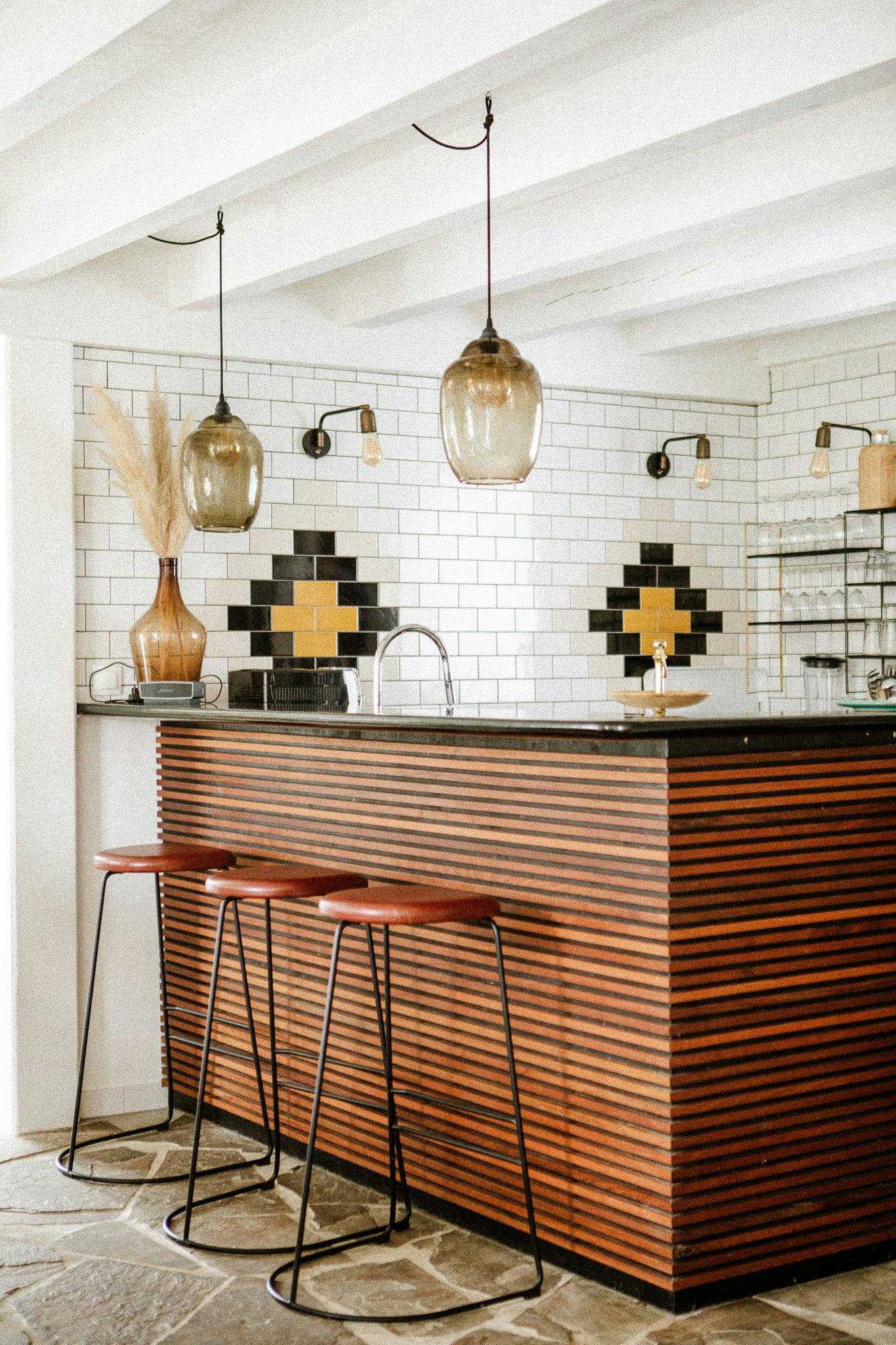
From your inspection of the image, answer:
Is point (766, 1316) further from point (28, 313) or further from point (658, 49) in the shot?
point (28, 313)

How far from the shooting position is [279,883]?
12.2 feet

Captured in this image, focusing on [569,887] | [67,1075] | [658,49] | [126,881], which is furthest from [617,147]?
[67,1075]

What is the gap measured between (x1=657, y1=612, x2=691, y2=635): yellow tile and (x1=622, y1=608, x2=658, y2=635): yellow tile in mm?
32

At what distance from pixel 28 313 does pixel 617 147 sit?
215cm

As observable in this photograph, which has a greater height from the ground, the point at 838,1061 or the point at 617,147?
the point at 617,147

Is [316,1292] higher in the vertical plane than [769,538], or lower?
lower

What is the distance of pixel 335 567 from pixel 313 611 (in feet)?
0.63

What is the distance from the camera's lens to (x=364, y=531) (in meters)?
5.72

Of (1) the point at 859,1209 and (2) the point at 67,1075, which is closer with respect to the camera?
(1) the point at 859,1209

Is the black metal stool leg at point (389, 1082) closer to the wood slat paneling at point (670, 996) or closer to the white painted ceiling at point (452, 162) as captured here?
the wood slat paneling at point (670, 996)

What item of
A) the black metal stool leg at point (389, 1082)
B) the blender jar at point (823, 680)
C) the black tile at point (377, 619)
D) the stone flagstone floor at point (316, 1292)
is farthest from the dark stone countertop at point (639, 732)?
the blender jar at point (823, 680)

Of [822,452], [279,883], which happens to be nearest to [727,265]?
[822,452]

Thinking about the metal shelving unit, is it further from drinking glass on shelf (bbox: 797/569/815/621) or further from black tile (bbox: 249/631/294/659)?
black tile (bbox: 249/631/294/659)

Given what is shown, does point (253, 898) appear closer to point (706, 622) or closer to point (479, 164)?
point (479, 164)
